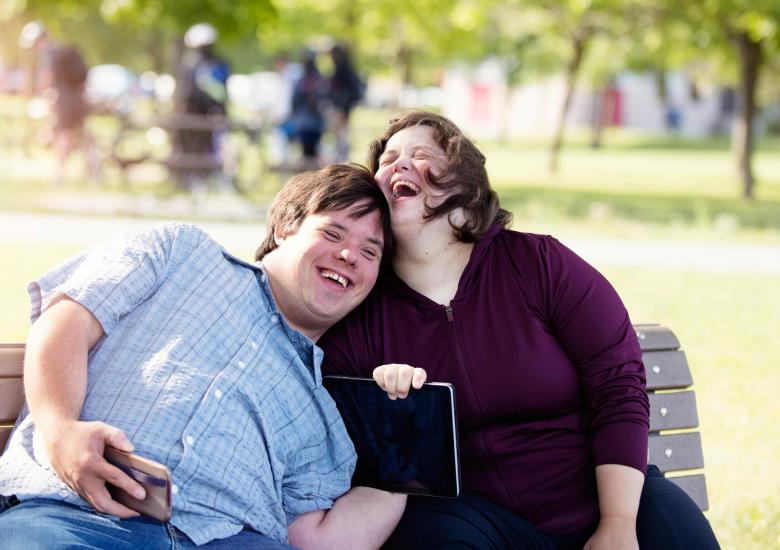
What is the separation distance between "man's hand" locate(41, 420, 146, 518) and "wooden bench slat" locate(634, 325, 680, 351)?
1899 millimetres

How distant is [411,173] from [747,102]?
19.7 meters

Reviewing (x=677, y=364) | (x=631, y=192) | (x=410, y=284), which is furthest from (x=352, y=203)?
(x=631, y=192)

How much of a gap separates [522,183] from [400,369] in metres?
19.8

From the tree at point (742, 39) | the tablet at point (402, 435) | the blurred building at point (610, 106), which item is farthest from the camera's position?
the blurred building at point (610, 106)

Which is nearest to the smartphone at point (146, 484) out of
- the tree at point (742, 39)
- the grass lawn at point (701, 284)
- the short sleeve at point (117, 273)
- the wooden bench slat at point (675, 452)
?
the short sleeve at point (117, 273)

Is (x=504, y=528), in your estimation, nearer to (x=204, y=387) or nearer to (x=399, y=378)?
(x=399, y=378)

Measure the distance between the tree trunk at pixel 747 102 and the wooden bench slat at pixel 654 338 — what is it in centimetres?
1804

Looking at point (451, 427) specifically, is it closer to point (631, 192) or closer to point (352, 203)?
point (352, 203)

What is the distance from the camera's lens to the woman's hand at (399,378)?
9.73ft

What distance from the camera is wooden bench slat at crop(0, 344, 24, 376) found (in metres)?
3.11

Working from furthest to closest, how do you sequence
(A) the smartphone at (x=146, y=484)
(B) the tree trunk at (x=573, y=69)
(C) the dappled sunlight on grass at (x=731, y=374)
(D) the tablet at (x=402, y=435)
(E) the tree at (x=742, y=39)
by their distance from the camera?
(B) the tree trunk at (x=573, y=69), (E) the tree at (x=742, y=39), (C) the dappled sunlight on grass at (x=731, y=374), (D) the tablet at (x=402, y=435), (A) the smartphone at (x=146, y=484)

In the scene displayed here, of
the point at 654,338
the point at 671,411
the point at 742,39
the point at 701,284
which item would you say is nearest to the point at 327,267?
the point at 654,338

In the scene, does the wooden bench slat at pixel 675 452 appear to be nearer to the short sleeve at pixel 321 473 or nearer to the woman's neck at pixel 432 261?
the woman's neck at pixel 432 261

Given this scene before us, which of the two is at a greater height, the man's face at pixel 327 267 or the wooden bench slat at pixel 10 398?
the man's face at pixel 327 267
